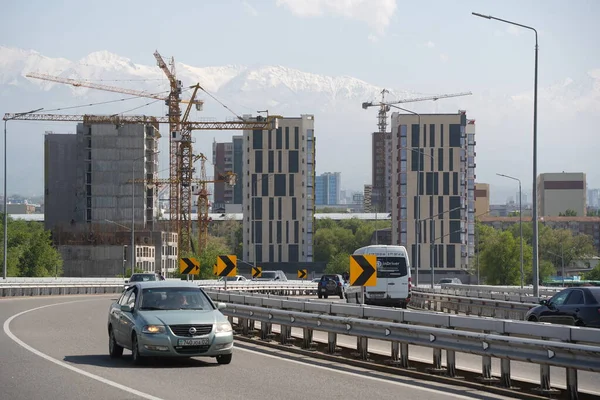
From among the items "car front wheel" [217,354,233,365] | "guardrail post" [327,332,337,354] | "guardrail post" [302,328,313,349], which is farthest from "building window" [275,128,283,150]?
"car front wheel" [217,354,233,365]

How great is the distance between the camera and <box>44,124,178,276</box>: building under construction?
141 m

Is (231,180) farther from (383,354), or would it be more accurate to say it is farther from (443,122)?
(383,354)

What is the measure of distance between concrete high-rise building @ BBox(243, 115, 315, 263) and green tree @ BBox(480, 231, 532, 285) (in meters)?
49.5

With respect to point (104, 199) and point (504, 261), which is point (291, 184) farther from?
point (504, 261)

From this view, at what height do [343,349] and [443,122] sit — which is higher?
[443,122]

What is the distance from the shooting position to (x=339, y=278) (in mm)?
63156

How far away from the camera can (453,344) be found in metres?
16.4

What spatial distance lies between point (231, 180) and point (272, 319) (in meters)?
147

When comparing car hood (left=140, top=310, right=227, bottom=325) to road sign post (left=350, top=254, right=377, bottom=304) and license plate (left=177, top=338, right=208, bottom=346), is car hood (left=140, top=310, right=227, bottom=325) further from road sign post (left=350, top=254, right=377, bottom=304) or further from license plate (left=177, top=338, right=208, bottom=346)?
road sign post (left=350, top=254, right=377, bottom=304)

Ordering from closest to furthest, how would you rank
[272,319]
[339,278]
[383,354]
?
1. [383,354]
2. [272,319]
3. [339,278]

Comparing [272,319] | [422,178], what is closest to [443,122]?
[422,178]

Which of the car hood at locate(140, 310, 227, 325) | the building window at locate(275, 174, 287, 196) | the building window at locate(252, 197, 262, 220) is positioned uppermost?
the building window at locate(275, 174, 287, 196)

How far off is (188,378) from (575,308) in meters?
11.4

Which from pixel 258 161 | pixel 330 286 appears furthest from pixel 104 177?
pixel 330 286
